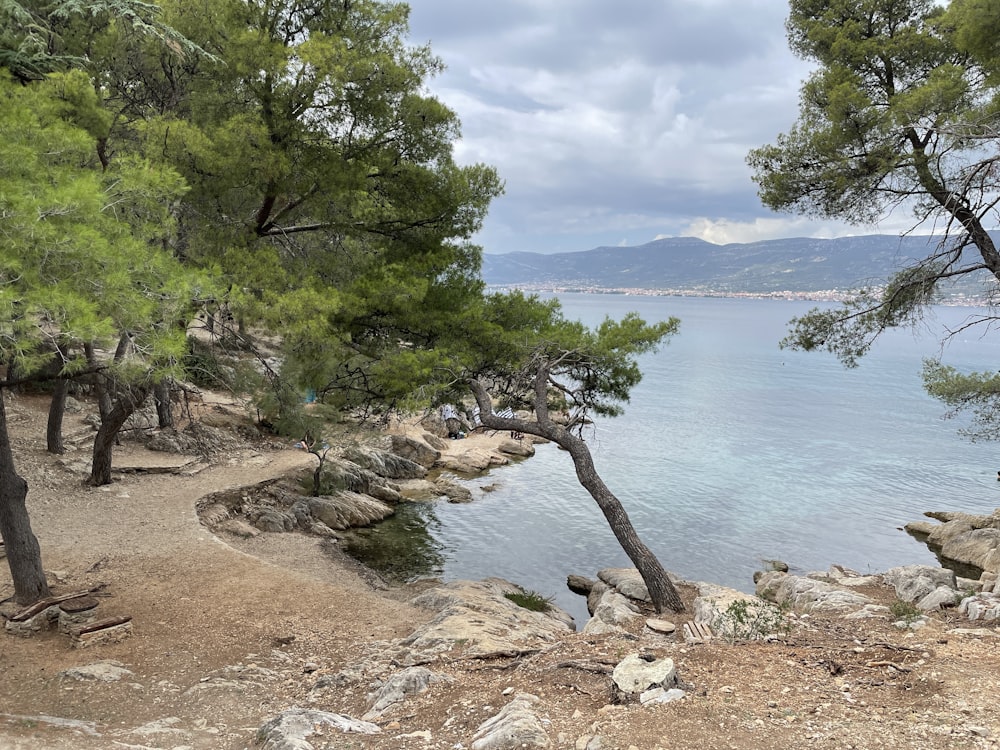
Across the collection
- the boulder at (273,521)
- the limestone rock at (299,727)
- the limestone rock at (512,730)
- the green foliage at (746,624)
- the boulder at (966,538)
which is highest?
the limestone rock at (512,730)

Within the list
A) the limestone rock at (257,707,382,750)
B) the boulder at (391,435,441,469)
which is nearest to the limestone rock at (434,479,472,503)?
the boulder at (391,435,441,469)

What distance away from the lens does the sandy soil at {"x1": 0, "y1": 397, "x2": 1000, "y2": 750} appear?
483 cm

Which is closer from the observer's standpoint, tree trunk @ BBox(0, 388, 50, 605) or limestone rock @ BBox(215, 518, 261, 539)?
tree trunk @ BBox(0, 388, 50, 605)

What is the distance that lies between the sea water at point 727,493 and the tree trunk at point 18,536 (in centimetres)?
841

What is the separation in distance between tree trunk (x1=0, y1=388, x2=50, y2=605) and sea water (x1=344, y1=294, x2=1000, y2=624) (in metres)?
8.41

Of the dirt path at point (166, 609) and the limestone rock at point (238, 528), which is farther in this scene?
the limestone rock at point (238, 528)

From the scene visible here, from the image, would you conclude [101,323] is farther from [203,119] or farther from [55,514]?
[55,514]

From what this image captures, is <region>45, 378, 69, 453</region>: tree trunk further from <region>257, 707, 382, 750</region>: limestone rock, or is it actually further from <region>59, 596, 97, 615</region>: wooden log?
<region>257, 707, 382, 750</region>: limestone rock

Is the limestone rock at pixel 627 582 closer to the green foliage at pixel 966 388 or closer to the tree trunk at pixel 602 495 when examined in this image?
the tree trunk at pixel 602 495

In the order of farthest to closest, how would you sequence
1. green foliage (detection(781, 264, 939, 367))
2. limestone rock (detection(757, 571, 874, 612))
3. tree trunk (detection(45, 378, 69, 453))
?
tree trunk (detection(45, 378, 69, 453)), green foliage (detection(781, 264, 939, 367)), limestone rock (detection(757, 571, 874, 612))

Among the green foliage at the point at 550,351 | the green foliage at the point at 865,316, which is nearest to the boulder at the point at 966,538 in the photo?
the green foliage at the point at 865,316

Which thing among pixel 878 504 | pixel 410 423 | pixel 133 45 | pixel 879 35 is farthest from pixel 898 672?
pixel 410 423

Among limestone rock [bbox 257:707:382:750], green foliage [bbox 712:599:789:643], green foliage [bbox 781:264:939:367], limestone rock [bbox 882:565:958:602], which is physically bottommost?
limestone rock [bbox 882:565:958:602]

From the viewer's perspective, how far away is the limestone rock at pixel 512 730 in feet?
15.6
